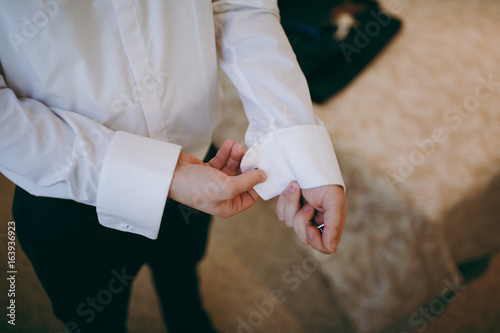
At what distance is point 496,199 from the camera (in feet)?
3.21

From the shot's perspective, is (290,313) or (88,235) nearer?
(88,235)

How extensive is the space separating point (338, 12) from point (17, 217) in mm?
1147

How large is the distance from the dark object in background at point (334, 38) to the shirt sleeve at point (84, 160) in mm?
722

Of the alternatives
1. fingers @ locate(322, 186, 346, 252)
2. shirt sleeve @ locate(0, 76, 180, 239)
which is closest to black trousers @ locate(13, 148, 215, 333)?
shirt sleeve @ locate(0, 76, 180, 239)

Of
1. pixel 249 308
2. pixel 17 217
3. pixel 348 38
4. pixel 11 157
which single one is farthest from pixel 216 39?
pixel 249 308

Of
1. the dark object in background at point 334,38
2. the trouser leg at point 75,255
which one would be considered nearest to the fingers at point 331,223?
the trouser leg at point 75,255

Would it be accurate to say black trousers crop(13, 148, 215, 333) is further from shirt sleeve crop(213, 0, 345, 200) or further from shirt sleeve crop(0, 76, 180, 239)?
shirt sleeve crop(213, 0, 345, 200)

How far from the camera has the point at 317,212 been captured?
571 millimetres

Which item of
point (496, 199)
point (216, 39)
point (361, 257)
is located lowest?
point (361, 257)

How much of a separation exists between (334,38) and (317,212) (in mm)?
752

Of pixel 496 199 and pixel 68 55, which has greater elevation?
pixel 68 55

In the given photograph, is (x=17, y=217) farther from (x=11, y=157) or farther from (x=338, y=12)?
(x=338, y=12)

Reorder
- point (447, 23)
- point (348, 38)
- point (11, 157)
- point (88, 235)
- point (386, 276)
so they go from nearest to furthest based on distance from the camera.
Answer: point (11, 157) < point (88, 235) < point (386, 276) < point (348, 38) < point (447, 23)

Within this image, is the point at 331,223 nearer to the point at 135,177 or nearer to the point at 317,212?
the point at 317,212
